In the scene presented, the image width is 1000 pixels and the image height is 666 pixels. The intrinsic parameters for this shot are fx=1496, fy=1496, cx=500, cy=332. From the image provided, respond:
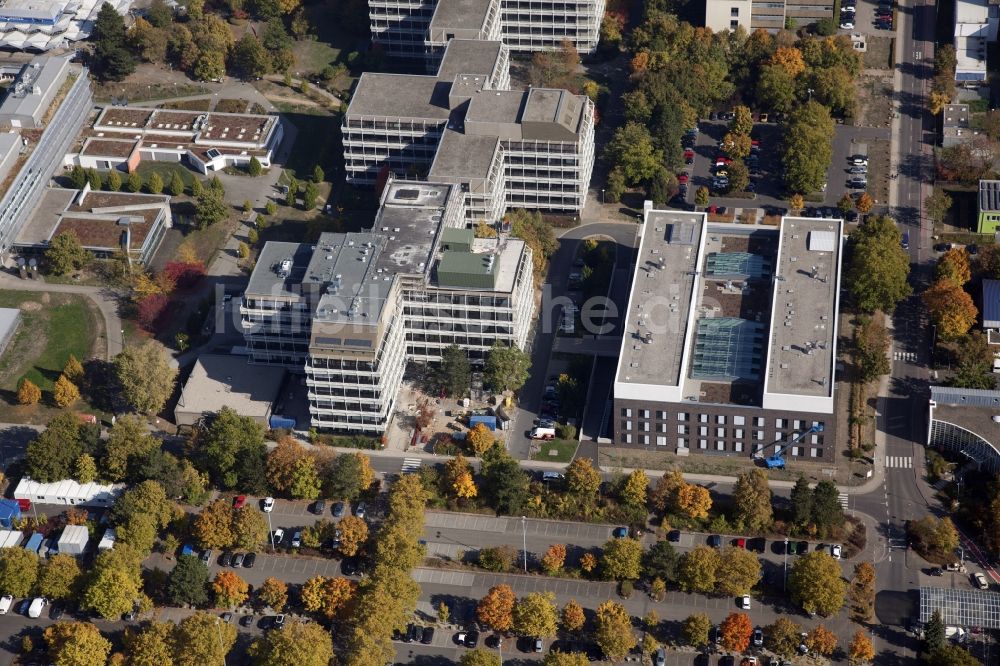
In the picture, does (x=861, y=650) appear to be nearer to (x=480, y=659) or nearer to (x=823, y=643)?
(x=823, y=643)

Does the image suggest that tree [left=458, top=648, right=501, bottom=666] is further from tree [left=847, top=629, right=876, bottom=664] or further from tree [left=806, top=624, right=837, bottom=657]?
tree [left=847, top=629, right=876, bottom=664]

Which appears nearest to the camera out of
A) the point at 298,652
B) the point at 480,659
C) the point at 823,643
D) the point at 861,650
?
the point at 480,659

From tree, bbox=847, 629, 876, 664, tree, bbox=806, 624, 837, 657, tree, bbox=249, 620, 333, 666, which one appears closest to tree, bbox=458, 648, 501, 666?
tree, bbox=249, 620, 333, 666

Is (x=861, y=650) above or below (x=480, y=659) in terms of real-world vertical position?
below

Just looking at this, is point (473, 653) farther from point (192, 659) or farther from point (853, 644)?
point (853, 644)

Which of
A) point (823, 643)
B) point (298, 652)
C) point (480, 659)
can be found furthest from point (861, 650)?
point (298, 652)

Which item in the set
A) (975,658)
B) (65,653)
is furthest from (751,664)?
(65,653)

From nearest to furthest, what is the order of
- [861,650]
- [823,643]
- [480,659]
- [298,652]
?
[480,659] < [298,652] < [861,650] < [823,643]

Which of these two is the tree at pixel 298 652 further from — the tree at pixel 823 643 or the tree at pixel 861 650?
the tree at pixel 861 650

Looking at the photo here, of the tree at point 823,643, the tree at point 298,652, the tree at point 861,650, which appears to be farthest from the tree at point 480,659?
the tree at point 861,650
